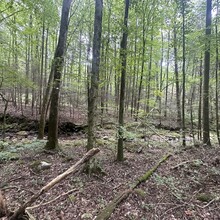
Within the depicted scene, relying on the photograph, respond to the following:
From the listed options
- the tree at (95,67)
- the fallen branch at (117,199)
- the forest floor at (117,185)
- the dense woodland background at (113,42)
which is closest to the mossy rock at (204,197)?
the forest floor at (117,185)

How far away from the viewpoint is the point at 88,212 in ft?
Result: 12.1

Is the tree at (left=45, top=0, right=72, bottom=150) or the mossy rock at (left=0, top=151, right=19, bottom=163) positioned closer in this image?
the mossy rock at (left=0, top=151, right=19, bottom=163)

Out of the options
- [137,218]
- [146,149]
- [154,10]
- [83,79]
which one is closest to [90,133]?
[83,79]

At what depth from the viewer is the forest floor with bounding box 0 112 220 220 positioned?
3799 mm

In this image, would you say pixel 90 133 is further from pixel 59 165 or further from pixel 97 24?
pixel 97 24

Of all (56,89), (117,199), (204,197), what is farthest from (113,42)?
(204,197)

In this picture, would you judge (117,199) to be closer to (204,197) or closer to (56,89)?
(204,197)

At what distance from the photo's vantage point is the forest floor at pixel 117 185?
3799 millimetres

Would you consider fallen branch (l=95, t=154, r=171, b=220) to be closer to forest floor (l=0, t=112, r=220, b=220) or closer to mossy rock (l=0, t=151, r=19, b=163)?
forest floor (l=0, t=112, r=220, b=220)

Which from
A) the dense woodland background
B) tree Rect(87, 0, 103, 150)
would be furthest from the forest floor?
the dense woodland background

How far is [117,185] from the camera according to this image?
4867mm

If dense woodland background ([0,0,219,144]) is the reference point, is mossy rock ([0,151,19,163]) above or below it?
below

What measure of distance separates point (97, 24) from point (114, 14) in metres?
8.32

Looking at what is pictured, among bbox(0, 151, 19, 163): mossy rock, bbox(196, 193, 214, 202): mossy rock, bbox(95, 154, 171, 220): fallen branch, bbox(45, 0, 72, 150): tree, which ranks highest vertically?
bbox(45, 0, 72, 150): tree
